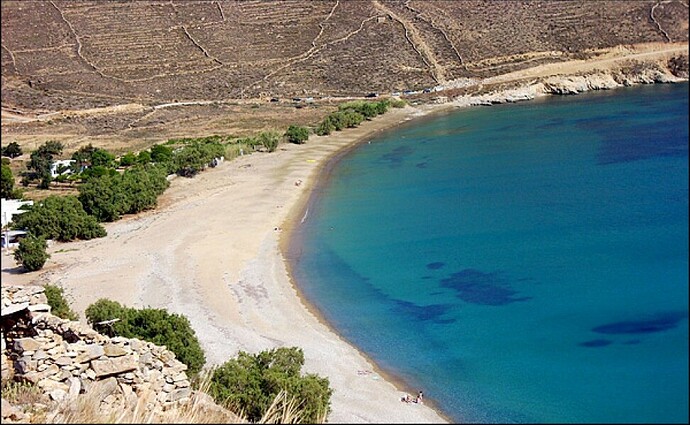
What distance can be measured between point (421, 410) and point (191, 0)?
63.6 metres

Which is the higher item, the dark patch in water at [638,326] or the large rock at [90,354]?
the dark patch in water at [638,326]

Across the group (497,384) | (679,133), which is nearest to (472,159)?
(679,133)

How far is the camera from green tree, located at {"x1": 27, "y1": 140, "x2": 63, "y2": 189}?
132 ft

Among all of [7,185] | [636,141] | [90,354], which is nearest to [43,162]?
[7,185]

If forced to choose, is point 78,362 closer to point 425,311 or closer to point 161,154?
point 425,311

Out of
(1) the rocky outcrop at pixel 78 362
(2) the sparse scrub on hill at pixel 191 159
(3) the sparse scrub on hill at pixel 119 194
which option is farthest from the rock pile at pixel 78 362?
(2) the sparse scrub on hill at pixel 191 159

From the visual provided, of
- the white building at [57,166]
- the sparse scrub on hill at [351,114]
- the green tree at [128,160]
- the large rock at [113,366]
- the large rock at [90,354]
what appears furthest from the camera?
the sparse scrub on hill at [351,114]

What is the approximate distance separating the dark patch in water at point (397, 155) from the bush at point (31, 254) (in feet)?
75.6

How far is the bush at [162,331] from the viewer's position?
17312 millimetres

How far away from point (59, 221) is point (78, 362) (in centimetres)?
2053

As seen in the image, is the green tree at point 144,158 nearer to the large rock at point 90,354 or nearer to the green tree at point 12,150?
the green tree at point 12,150

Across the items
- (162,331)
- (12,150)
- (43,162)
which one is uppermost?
(12,150)

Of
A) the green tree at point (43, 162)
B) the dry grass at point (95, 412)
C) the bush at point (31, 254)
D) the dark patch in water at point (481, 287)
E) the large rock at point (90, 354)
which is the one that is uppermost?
the green tree at point (43, 162)

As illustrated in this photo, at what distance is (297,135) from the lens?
53438 mm
